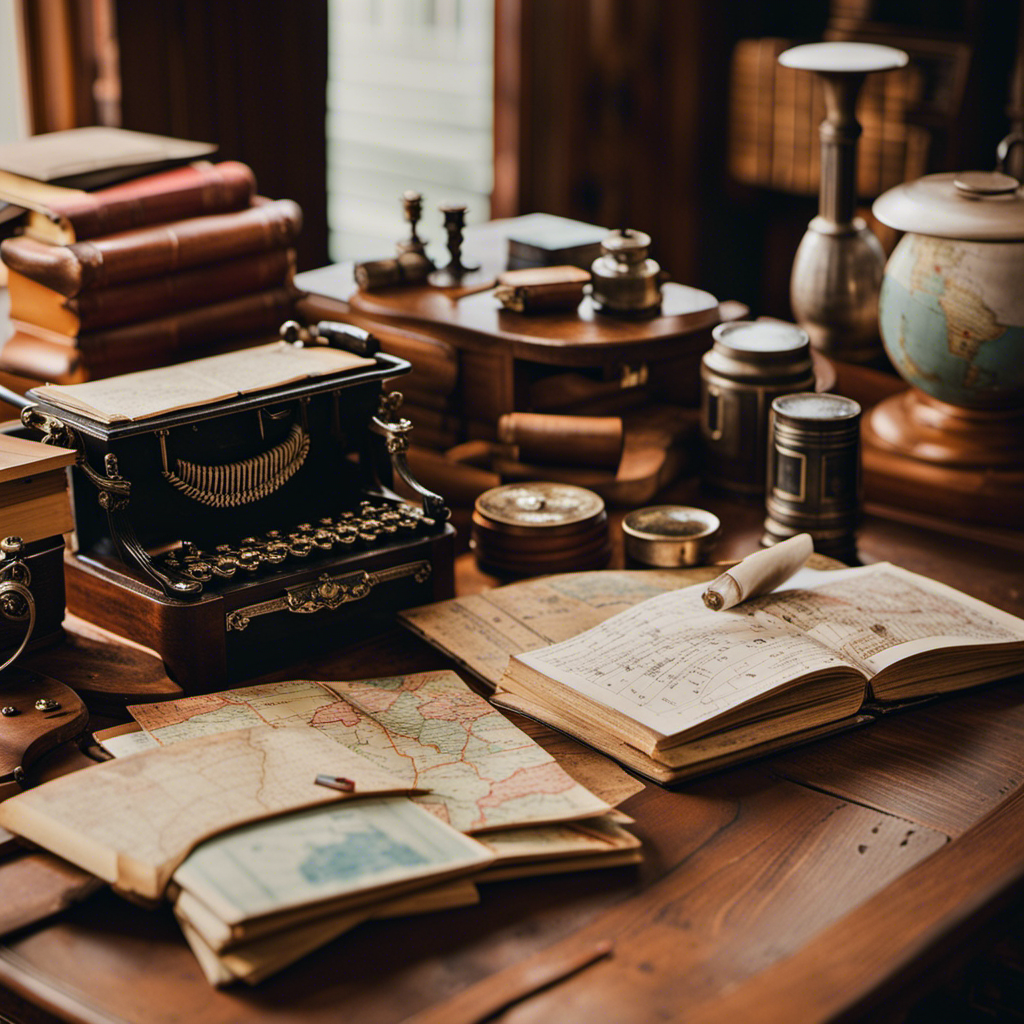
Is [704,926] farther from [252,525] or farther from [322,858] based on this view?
[252,525]

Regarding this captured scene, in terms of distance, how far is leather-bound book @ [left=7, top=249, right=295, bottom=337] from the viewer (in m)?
2.21

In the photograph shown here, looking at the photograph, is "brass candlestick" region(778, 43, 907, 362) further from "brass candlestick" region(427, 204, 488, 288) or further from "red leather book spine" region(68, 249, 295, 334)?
"red leather book spine" region(68, 249, 295, 334)

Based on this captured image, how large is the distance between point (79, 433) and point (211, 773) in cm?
60

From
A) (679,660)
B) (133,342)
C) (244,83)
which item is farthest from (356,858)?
(244,83)

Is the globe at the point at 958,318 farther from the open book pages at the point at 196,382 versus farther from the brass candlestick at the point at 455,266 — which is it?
the open book pages at the point at 196,382

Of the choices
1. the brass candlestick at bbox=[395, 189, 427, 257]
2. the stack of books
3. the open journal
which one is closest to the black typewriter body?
the open journal

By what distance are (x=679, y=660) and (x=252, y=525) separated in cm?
71

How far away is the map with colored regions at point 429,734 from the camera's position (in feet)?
4.82

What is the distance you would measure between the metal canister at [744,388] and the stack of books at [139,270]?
807 millimetres

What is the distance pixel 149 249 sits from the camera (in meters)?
2.24

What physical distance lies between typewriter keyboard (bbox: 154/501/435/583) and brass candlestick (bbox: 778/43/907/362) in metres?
0.99

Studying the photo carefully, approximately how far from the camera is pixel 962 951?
1392 mm

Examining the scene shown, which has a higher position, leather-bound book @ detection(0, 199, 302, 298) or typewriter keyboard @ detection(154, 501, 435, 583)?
leather-bound book @ detection(0, 199, 302, 298)

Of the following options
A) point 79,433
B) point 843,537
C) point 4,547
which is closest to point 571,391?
point 843,537
